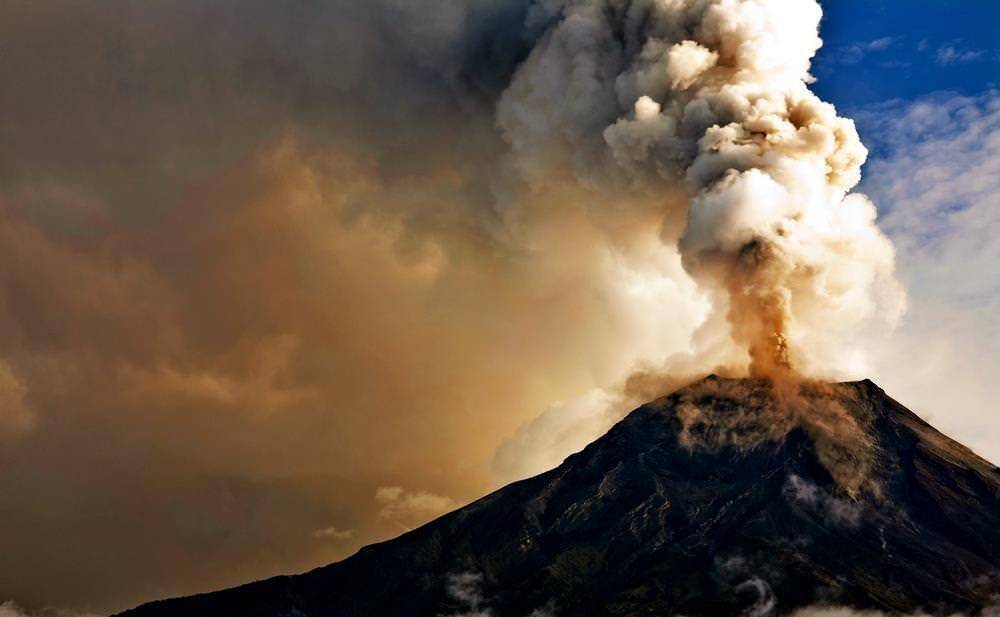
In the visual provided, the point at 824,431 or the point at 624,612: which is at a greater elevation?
the point at 824,431

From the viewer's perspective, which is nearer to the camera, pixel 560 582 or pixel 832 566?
pixel 832 566

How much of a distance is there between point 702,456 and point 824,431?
11.5 meters

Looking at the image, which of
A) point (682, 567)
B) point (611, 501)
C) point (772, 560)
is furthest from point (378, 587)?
point (772, 560)

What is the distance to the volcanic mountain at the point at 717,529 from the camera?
8969 cm

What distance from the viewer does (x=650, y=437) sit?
358ft

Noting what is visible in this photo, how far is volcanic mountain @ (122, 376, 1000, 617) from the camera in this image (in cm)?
8969

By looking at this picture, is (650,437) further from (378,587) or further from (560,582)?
(378,587)

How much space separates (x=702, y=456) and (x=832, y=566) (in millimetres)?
18476

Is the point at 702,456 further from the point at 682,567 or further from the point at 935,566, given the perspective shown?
the point at 935,566

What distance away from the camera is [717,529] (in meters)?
97.1

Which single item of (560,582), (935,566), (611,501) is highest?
(611,501)

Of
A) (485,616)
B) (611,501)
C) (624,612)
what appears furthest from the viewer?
(611,501)

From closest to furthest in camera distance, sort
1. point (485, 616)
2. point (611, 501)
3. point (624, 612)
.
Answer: point (624, 612) < point (485, 616) < point (611, 501)

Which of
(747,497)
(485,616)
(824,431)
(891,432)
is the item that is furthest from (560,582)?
Answer: (891,432)
